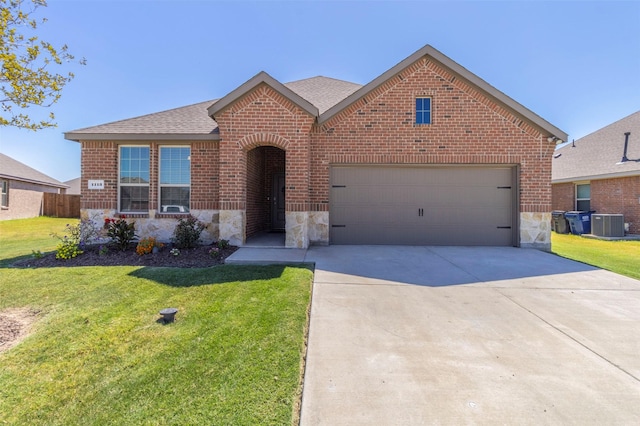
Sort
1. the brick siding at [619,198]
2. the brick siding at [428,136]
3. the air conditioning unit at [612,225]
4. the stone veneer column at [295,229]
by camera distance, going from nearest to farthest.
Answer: the stone veneer column at [295,229] < the brick siding at [428,136] < the air conditioning unit at [612,225] < the brick siding at [619,198]

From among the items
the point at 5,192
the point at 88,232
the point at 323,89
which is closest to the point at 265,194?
the point at 323,89

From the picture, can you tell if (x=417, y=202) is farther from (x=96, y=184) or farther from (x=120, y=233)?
(x=96, y=184)

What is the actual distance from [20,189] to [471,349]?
28.2 metres

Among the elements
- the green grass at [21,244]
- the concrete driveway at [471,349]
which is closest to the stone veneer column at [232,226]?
the concrete driveway at [471,349]

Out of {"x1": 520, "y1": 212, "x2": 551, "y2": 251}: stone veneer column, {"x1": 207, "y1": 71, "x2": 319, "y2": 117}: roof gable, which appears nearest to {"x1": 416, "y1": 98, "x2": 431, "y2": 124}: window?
{"x1": 207, "y1": 71, "x2": 319, "y2": 117}: roof gable

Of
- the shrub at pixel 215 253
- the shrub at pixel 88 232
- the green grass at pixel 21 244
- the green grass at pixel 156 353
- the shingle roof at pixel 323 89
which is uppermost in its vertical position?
the shingle roof at pixel 323 89

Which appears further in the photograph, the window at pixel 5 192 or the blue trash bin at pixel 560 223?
the window at pixel 5 192

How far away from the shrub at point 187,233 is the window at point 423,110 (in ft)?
22.6

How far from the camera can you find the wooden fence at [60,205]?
22.6 m

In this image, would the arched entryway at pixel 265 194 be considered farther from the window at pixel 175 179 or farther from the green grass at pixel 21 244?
the green grass at pixel 21 244

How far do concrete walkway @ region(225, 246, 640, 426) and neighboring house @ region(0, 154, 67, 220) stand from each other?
23995 mm

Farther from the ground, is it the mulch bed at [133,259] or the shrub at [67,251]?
the shrub at [67,251]

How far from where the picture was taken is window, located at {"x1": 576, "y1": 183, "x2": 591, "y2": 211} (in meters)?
15.6

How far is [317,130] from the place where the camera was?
9.02m
